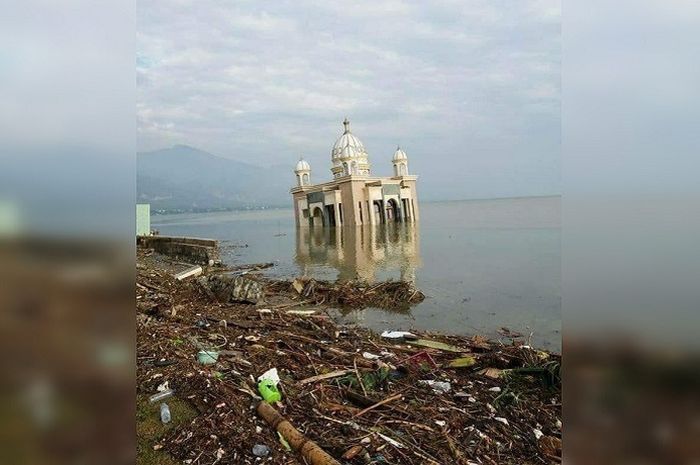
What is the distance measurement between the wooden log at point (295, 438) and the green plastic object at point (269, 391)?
0.16 meters

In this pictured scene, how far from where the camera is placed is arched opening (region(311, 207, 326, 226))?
152 feet

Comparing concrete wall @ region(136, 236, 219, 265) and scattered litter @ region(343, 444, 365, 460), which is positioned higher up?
concrete wall @ region(136, 236, 219, 265)

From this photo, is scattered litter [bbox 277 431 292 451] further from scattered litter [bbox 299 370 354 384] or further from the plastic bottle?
scattered litter [bbox 299 370 354 384]

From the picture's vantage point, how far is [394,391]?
4824 millimetres

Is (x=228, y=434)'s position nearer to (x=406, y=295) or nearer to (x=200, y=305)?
(x=200, y=305)

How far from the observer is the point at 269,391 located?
4418mm

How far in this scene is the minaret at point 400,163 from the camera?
45.9 m

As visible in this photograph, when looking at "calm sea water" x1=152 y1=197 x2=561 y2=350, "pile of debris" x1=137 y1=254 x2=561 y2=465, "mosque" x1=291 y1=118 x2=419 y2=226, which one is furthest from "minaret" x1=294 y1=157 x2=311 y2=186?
"pile of debris" x1=137 y1=254 x2=561 y2=465

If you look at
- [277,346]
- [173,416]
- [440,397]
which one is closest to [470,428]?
[440,397]

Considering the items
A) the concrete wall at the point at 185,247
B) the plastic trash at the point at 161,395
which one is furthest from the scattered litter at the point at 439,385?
the concrete wall at the point at 185,247

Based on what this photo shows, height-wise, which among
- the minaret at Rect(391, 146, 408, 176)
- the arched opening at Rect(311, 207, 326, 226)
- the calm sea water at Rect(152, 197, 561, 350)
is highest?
the minaret at Rect(391, 146, 408, 176)

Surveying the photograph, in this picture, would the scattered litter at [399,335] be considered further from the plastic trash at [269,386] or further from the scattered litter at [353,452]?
the scattered litter at [353,452]

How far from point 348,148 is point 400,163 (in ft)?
19.9
